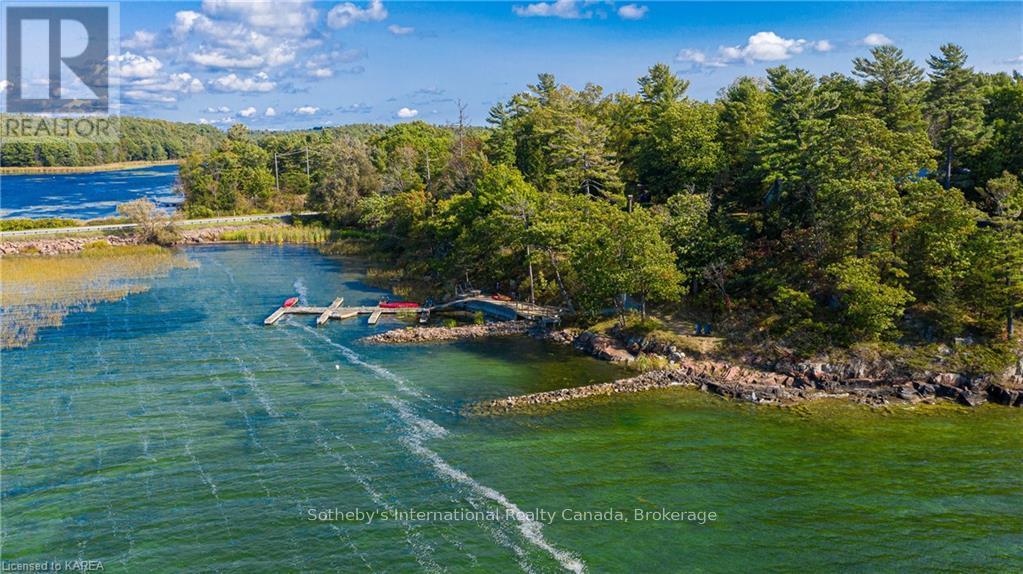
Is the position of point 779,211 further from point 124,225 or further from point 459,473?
point 124,225

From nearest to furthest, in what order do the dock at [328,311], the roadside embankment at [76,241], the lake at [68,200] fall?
the dock at [328,311], the roadside embankment at [76,241], the lake at [68,200]

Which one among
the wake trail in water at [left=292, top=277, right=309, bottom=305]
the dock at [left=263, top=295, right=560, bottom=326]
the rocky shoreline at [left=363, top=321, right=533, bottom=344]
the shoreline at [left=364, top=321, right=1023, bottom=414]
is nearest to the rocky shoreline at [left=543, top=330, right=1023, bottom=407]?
the shoreline at [left=364, top=321, right=1023, bottom=414]

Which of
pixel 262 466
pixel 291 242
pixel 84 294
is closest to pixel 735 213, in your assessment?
pixel 262 466

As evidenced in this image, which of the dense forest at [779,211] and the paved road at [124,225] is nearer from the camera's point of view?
the dense forest at [779,211]

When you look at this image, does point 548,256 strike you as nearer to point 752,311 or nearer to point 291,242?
point 752,311

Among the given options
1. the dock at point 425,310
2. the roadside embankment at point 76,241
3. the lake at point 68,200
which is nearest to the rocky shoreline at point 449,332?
the dock at point 425,310

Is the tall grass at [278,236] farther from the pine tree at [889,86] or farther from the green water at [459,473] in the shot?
the pine tree at [889,86]
